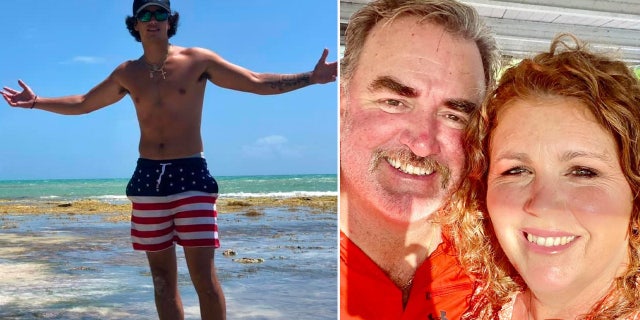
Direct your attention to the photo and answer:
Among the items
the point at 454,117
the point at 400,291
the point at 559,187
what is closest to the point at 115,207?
the point at 400,291

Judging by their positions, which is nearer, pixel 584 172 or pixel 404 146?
pixel 584 172

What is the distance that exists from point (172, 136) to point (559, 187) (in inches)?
58.5

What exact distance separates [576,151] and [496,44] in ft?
1.55

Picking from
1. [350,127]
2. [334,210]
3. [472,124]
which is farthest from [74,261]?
[472,124]

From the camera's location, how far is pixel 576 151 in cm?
199

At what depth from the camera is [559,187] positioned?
201 centimetres

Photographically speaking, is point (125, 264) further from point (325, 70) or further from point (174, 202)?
point (325, 70)

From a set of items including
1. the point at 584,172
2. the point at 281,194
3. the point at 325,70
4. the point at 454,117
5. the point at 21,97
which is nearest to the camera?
the point at 584,172

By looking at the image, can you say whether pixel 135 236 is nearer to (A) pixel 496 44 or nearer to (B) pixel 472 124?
(B) pixel 472 124

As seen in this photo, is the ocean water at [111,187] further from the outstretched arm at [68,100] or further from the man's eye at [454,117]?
the man's eye at [454,117]

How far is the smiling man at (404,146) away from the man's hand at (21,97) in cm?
136

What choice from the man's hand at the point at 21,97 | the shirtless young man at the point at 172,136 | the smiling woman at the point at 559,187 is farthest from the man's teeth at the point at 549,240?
the man's hand at the point at 21,97

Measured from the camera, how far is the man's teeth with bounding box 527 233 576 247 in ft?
6.65

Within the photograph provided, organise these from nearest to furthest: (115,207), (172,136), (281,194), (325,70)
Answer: (325,70), (172,136), (115,207), (281,194)
